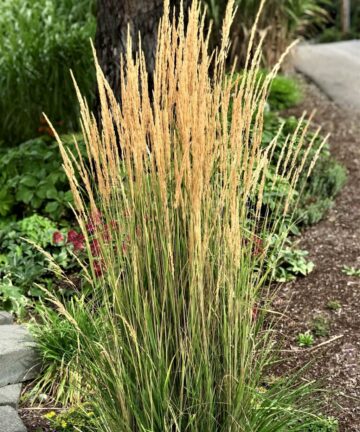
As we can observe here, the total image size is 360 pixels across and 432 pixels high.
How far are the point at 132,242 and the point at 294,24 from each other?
6.59 metres

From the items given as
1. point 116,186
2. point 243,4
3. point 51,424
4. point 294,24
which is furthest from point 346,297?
point 294,24

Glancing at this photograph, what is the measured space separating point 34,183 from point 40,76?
1684 millimetres

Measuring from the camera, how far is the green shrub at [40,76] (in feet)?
21.6

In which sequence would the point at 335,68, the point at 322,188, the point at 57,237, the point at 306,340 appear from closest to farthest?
the point at 306,340
the point at 57,237
the point at 322,188
the point at 335,68

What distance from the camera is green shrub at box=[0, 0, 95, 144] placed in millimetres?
6570

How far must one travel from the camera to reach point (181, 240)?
8.53 ft

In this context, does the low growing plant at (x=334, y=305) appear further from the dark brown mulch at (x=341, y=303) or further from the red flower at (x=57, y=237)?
the red flower at (x=57, y=237)

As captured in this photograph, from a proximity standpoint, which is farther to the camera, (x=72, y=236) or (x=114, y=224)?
(x=72, y=236)

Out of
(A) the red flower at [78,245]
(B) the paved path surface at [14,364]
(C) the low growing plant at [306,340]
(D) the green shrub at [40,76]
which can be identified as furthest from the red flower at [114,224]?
(D) the green shrub at [40,76]

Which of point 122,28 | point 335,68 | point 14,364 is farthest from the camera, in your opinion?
point 335,68

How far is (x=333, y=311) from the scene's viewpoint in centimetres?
408

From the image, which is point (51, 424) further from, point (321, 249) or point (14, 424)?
point (321, 249)

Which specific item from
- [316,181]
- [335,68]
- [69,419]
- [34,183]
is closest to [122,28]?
[34,183]

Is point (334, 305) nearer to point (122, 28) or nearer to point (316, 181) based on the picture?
point (316, 181)
